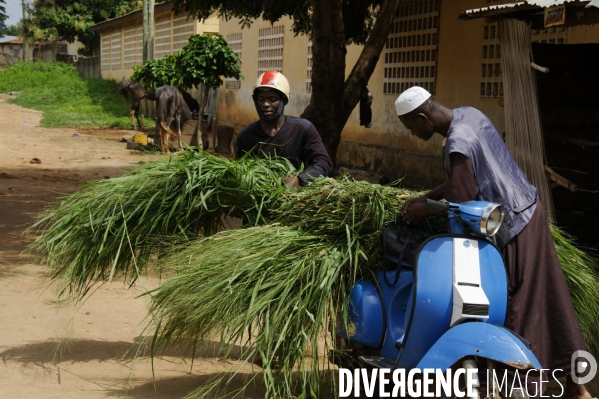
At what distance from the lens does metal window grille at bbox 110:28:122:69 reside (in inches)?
1371

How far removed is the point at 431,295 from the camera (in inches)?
125

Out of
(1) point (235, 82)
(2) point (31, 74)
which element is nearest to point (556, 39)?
(1) point (235, 82)

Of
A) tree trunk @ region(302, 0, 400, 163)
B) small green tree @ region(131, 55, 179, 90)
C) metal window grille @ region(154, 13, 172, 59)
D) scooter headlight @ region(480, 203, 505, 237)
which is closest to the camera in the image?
scooter headlight @ region(480, 203, 505, 237)

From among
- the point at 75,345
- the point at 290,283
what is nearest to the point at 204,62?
the point at 75,345

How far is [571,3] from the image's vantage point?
5254 mm

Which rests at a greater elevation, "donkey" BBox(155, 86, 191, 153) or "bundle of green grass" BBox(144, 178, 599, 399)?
"donkey" BBox(155, 86, 191, 153)

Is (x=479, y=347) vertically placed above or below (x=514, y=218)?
below

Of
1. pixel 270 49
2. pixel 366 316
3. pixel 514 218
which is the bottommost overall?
pixel 366 316

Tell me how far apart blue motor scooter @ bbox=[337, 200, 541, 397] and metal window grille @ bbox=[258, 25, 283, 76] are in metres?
14.1

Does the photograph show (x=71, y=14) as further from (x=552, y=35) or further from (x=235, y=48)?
(x=552, y=35)

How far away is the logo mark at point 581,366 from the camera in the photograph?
133 inches

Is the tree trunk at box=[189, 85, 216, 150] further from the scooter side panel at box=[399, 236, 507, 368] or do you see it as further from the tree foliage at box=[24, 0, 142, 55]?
the tree foliage at box=[24, 0, 142, 55]

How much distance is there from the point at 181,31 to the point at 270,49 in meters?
7.76

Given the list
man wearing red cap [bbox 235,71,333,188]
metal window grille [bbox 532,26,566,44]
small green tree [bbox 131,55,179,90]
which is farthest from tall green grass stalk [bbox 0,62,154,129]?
man wearing red cap [bbox 235,71,333,188]
